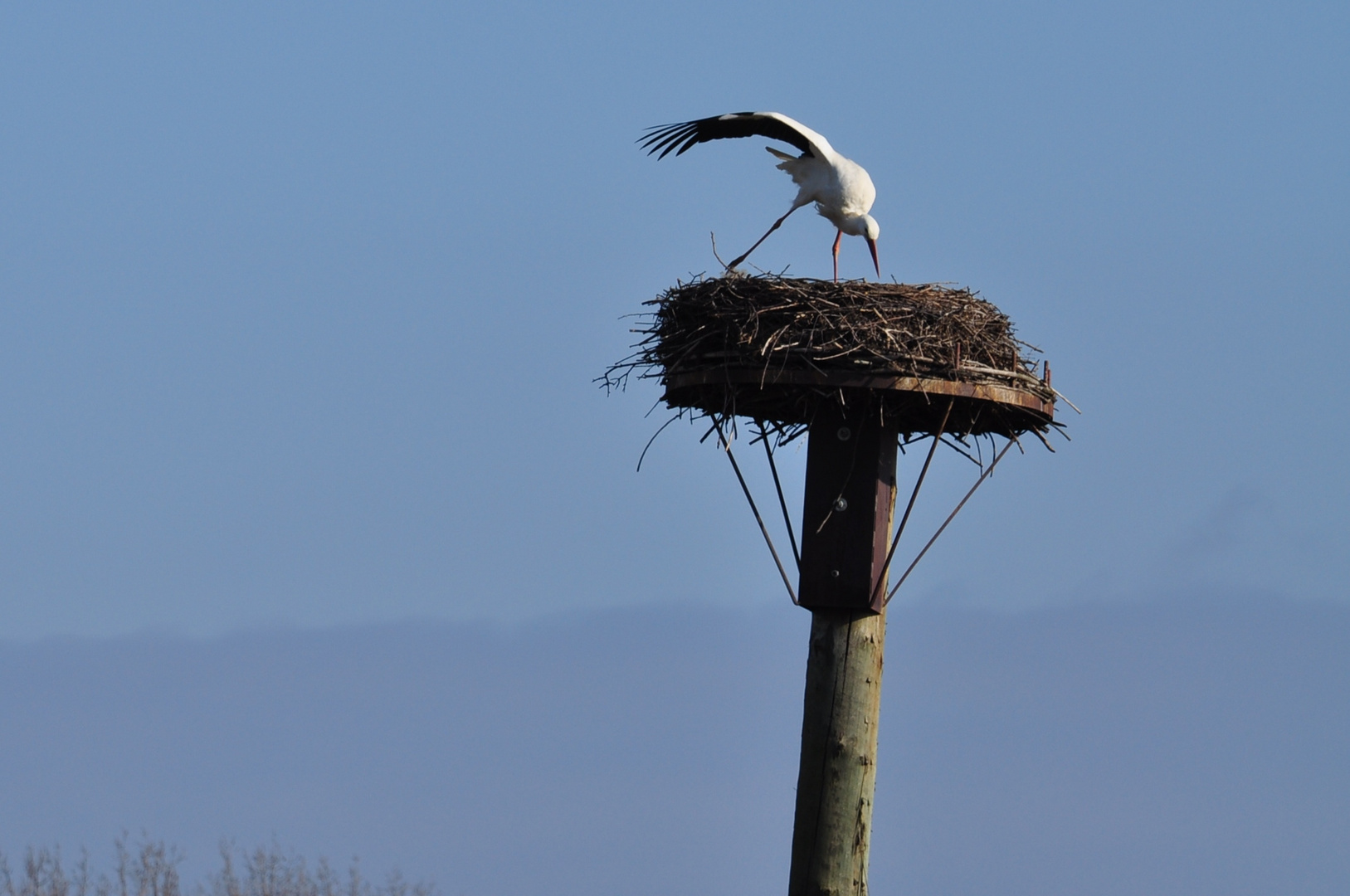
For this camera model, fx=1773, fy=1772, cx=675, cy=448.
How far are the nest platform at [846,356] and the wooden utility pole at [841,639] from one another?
8.3 inches

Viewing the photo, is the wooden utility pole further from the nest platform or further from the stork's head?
the stork's head

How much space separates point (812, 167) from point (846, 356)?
2756 mm

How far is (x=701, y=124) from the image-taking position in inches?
372

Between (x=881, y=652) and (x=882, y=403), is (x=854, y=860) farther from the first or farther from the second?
(x=882, y=403)

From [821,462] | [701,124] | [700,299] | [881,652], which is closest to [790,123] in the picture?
[701,124]

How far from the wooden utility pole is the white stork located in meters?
1.89

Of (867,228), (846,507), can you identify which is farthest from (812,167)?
(846,507)

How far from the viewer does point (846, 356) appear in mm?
7395

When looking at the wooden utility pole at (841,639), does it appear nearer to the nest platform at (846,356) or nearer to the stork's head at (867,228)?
the nest platform at (846,356)

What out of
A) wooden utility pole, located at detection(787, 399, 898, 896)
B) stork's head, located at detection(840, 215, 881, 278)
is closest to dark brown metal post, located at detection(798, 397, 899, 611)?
wooden utility pole, located at detection(787, 399, 898, 896)

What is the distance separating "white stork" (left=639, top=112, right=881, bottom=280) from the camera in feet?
31.1

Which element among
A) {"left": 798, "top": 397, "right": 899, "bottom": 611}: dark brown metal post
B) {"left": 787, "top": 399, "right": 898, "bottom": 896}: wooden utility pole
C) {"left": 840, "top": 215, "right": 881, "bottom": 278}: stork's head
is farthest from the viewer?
{"left": 840, "top": 215, "right": 881, "bottom": 278}: stork's head

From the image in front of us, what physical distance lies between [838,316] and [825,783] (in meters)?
1.95

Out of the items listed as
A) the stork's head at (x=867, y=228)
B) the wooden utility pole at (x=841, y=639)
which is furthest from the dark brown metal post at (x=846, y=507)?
the stork's head at (x=867, y=228)
